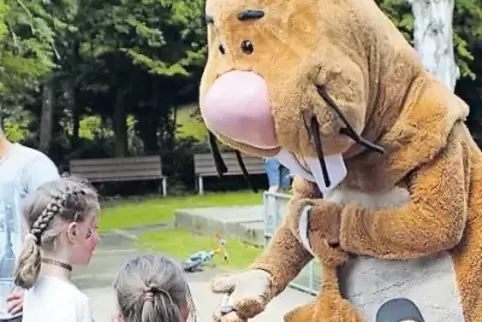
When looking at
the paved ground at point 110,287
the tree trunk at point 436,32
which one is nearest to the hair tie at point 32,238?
the paved ground at point 110,287

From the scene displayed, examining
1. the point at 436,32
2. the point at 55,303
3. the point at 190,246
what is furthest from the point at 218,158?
the point at 190,246

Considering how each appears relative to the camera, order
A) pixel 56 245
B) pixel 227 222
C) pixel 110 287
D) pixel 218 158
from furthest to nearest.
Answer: pixel 227 222 < pixel 110 287 < pixel 56 245 < pixel 218 158

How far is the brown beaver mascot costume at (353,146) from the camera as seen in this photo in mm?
2625

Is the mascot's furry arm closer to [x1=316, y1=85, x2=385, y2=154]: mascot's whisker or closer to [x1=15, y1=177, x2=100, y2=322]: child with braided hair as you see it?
[x1=316, y1=85, x2=385, y2=154]: mascot's whisker

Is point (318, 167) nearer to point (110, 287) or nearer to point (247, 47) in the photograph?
point (247, 47)

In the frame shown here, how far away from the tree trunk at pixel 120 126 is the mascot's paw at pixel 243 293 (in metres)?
16.0

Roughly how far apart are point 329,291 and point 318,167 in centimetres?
47

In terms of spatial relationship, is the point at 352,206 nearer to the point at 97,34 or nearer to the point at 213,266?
the point at 213,266

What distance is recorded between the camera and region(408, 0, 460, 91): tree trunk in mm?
8344

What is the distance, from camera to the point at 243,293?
3.02 m

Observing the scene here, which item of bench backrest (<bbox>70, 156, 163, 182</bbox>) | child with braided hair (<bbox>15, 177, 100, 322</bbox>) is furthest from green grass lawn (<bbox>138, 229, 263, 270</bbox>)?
child with braided hair (<bbox>15, 177, 100, 322</bbox>)

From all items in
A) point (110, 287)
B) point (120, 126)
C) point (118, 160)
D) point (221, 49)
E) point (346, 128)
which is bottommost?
point (118, 160)

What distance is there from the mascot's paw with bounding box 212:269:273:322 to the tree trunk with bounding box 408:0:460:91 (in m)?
5.55

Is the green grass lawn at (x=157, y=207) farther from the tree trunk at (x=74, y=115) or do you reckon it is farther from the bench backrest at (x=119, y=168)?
the tree trunk at (x=74, y=115)
